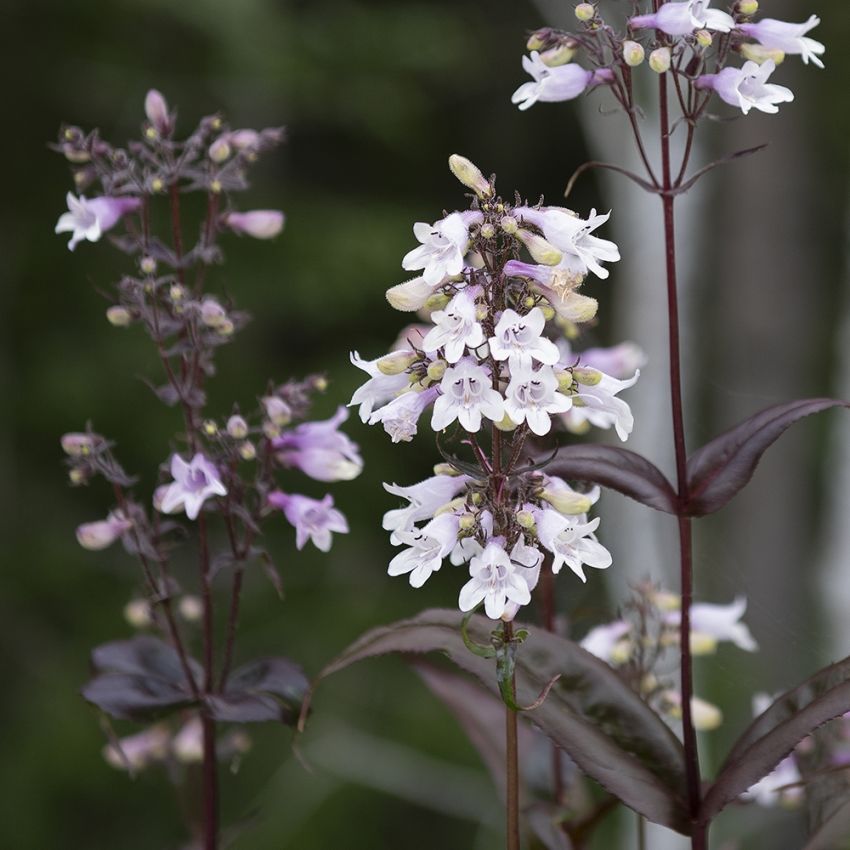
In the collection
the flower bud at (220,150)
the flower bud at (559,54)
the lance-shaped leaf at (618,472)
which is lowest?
the lance-shaped leaf at (618,472)

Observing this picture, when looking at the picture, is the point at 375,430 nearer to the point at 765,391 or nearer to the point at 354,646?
the point at 765,391

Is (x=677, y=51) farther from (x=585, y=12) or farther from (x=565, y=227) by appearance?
(x=565, y=227)

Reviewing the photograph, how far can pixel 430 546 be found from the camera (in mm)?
1054

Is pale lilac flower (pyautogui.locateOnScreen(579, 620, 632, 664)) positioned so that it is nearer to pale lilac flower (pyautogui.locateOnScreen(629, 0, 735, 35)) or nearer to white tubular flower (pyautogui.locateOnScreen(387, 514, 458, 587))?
white tubular flower (pyautogui.locateOnScreen(387, 514, 458, 587))

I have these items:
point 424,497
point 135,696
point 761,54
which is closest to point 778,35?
point 761,54

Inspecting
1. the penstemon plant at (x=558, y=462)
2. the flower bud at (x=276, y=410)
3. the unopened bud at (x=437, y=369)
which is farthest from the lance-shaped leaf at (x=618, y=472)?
the flower bud at (x=276, y=410)

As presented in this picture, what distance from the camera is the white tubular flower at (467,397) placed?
3.11 feet

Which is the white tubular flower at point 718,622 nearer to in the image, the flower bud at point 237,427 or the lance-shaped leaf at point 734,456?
the lance-shaped leaf at point 734,456

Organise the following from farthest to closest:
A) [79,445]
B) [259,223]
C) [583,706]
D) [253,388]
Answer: [253,388], [259,223], [79,445], [583,706]

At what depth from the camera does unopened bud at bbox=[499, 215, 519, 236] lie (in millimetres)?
991

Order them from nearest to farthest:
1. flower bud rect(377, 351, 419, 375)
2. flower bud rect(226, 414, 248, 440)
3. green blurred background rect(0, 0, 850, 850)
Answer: flower bud rect(377, 351, 419, 375), flower bud rect(226, 414, 248, 440), green blurred background rect(0, 0, 850, 850)

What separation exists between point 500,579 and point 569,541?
0.09 m

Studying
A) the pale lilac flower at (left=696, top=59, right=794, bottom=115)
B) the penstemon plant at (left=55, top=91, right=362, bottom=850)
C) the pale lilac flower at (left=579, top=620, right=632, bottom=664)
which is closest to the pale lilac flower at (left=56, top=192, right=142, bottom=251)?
the penstemon plant at (left=55, top=91, right=362, bottom=850)

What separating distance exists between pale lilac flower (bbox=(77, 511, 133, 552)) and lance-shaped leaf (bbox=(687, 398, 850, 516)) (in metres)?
0.65
